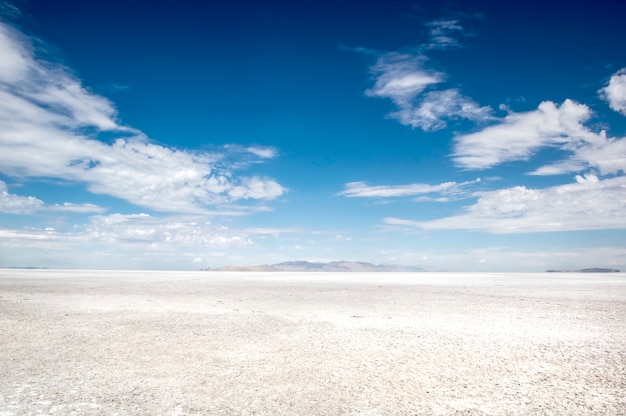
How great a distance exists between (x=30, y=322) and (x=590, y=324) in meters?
20.2

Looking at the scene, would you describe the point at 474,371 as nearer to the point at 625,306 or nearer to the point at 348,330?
the point at 348,330

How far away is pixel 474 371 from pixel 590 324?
9.01m

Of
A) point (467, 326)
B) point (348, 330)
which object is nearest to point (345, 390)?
point (348, 330)

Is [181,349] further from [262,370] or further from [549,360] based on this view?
[549,360]

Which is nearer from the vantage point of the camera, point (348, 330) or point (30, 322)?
point (348, 330)

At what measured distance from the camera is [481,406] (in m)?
6.71

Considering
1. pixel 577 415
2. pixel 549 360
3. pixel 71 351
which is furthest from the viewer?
pixel 71 351

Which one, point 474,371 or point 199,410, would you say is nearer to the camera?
point 199,410

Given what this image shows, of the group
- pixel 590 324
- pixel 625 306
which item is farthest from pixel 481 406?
pixel 625 306

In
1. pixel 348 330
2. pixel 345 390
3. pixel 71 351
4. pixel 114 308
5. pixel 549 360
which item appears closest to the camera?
pixel 345 390

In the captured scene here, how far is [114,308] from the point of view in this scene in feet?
62.2

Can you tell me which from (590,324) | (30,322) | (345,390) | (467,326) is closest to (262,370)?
(345,390)

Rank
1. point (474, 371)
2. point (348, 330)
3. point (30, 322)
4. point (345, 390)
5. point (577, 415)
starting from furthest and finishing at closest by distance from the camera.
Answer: point (30, 322) → point (348, 330) → point (474, 371) → point (345, 390) → point (577, 415)

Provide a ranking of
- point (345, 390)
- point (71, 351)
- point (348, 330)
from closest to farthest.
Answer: point (345, 390) < point (71, 351) < point (348, 330)
